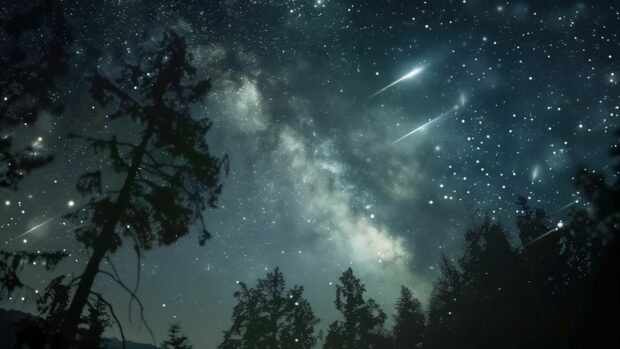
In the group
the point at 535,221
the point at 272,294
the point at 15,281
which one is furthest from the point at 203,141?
the point at 535,221

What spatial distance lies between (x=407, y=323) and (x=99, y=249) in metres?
48.6

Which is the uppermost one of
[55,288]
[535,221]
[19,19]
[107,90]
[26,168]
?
[535,221]

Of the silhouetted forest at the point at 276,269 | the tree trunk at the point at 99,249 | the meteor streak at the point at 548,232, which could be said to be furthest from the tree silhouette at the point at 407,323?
the tree trunk at the point at 99,249

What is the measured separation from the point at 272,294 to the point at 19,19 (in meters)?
28.3

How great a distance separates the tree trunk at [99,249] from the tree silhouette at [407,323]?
44700 millimetres

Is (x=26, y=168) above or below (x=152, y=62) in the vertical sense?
below

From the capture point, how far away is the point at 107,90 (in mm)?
9656

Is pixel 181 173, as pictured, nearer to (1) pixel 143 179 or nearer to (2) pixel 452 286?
(1) pixel 143 179

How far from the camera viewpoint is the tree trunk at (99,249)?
23.9ft

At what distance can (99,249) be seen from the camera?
8234mm

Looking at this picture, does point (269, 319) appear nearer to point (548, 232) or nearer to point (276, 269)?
point (276, 269)

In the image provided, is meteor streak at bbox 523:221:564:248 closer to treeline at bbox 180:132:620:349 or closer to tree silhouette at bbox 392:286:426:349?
treeline at bbox 180:132:620:349

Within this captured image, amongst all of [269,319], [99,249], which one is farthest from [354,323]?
[99,249]

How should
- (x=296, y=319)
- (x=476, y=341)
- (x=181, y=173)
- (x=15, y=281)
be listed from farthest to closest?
(x=296, y=319) → (x=476, y=341) → (x=181, y=173) → (x=15, y=281)
